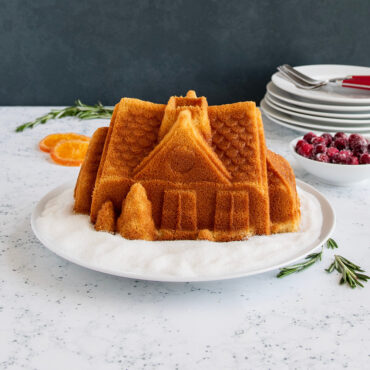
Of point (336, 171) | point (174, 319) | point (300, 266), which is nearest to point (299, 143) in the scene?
point (336, 171)

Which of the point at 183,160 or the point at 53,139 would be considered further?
the point at 53,139

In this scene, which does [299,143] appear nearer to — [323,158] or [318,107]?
[323,158]

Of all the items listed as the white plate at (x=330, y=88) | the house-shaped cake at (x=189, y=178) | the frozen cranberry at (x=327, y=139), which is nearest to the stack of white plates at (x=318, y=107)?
the white plate at (x=330, y=88)

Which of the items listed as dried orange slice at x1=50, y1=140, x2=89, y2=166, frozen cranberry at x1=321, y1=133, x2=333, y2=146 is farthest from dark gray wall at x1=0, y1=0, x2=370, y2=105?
frozen cranberry at x1=321, y1=133, x2=333, y2=146

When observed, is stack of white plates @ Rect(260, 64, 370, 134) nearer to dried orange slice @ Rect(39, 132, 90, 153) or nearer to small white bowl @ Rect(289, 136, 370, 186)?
small white bowl @ Rect(289, 136, 370, 186)

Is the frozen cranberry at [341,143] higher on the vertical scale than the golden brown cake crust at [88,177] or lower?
lower

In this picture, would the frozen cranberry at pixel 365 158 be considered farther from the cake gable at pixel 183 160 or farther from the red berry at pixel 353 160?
the cake gable at pixel 183 160

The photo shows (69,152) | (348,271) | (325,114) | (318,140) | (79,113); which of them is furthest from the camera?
(79,113)
